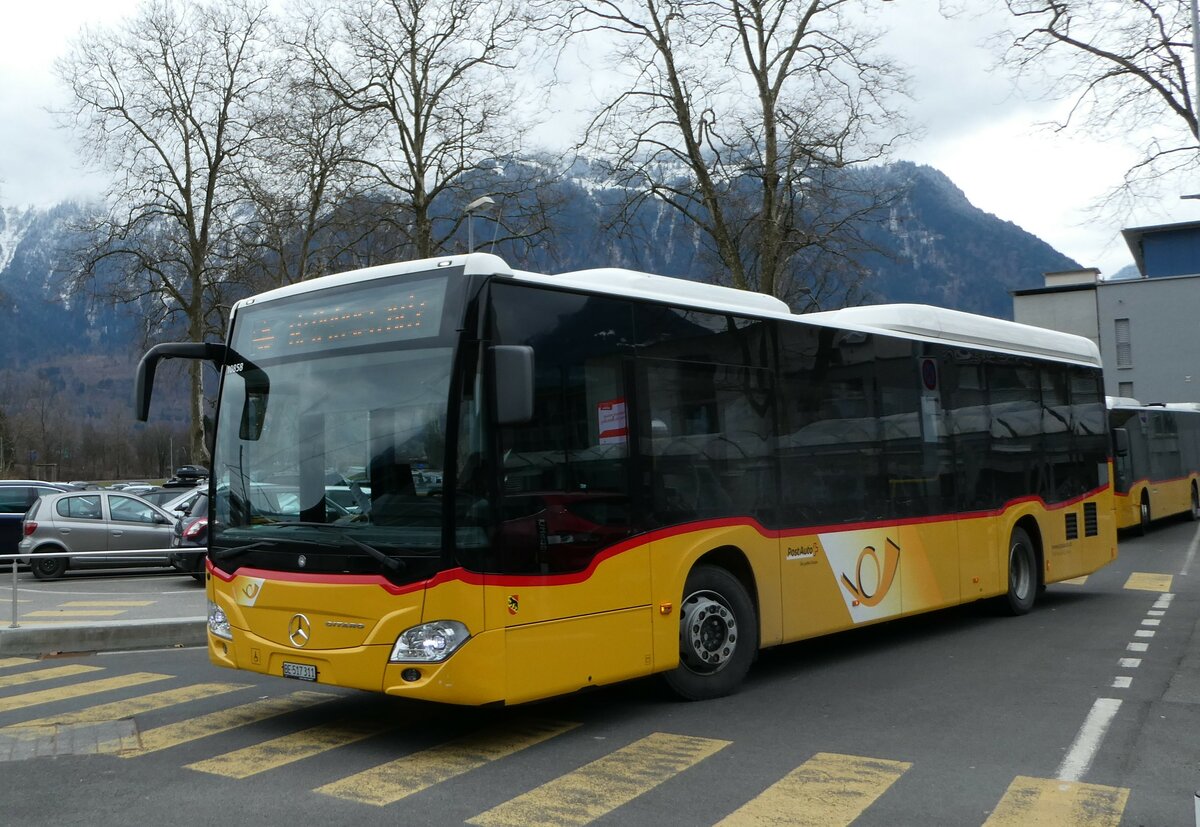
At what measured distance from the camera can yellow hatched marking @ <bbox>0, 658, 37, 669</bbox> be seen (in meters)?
11.5

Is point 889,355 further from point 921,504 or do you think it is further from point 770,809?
point 770,809

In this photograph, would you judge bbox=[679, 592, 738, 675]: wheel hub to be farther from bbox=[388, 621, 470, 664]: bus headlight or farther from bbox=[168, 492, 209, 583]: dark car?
bbox=[168, 492, 209, 583]: dark car

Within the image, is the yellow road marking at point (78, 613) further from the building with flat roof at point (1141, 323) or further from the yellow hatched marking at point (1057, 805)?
the building with flat roof at point (1141, 323)

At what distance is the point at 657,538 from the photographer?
8.09 meters

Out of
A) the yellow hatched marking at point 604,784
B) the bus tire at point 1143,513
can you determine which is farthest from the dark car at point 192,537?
the bus tire at point 1143,513

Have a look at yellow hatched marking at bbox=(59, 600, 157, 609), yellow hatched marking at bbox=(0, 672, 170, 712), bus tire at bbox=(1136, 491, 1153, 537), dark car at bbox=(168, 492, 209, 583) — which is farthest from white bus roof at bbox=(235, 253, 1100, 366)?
bus tire at bbox=(1136, 491, 1153, 537)

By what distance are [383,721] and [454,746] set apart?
40.7 inches

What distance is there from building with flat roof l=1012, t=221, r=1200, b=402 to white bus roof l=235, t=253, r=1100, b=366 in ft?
180

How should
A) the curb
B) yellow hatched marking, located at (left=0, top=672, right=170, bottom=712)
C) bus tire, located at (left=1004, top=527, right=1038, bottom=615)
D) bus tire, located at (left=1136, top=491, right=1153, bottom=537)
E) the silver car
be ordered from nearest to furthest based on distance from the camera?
yellow hatched marking, located at (left=0, top=672, right=170, bottom=712), the curb, bus tire, located at (left=1004, top=527, right=1038, bottom=615), the silver car, bus tire, located at (left=1136, top=491, right=1153, bottom=537)

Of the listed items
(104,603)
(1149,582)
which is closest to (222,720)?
(104,603)

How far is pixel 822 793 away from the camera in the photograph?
6117mm

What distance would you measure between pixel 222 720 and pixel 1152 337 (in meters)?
68.5

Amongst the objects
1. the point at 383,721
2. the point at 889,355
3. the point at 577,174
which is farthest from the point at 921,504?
the point at 577,174

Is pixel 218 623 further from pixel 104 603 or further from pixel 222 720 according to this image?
pixel 104 603
